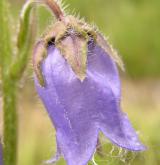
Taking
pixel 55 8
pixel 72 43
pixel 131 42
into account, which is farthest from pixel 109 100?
pixel 131 42

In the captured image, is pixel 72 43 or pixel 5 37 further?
pixel 5 37

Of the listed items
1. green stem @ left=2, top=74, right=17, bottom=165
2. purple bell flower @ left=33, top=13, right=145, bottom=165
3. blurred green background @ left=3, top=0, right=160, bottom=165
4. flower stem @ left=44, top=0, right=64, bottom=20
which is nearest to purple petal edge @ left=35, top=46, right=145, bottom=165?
purple bell flower @ left=33, top=13, right=145, bottom=165

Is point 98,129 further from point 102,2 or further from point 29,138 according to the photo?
point 102,2

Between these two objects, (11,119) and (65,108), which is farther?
(11,119)

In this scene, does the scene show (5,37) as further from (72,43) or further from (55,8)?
(72,43)

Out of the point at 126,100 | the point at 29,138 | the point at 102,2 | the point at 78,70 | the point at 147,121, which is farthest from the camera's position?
A: the point at 102,2

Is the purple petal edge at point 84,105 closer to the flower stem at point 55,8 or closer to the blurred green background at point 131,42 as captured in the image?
the flower stem at point 55,8

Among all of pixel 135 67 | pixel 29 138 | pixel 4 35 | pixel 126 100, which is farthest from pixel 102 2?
pixel 4 35
